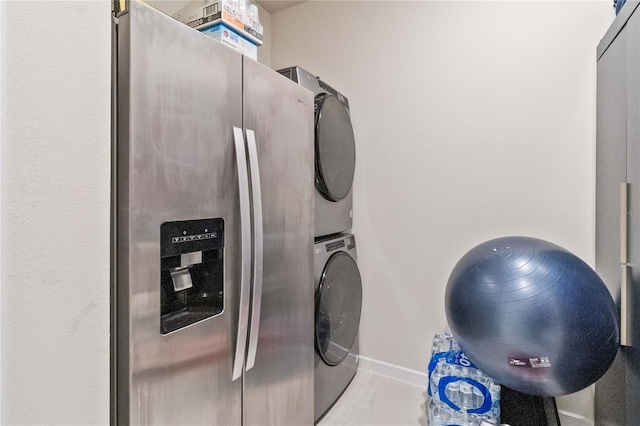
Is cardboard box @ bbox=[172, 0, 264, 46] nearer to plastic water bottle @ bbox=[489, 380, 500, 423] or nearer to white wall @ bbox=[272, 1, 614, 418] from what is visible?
white wall @ bbox=[272, 1, 614, 418]

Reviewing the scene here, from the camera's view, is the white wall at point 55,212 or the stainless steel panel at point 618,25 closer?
the white wall at point 55,212

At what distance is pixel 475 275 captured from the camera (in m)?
1.36

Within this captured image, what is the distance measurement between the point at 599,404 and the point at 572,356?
0.83 metres

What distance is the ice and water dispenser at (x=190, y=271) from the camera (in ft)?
3.18

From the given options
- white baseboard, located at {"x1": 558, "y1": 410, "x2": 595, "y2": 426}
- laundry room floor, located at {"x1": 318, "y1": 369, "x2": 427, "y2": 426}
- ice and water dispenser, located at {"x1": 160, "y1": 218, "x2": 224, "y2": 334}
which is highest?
ice and water dispenser, located at {"x1": 160, "y1": 218, "x2": 224, "y2": 334}

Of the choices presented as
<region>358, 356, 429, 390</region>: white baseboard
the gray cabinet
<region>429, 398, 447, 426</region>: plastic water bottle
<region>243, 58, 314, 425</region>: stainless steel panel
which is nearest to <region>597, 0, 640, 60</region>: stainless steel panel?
the gray cabinet

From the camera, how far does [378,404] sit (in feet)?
6.59

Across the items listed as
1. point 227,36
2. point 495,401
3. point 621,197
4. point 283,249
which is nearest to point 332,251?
point 283,249

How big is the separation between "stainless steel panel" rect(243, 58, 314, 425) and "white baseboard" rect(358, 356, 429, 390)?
33.7 inches

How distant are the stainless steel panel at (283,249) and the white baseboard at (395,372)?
0.86 meters

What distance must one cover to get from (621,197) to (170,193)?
5.38 ft

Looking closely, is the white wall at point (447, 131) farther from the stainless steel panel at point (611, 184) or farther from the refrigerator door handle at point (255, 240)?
the refrigerator door handle at point (255, 240)

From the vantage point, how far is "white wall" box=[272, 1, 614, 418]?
1.78 meters

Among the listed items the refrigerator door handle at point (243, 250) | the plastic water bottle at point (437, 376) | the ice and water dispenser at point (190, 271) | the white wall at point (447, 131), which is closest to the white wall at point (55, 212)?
the ice and water dispenser at point (190, 271)
